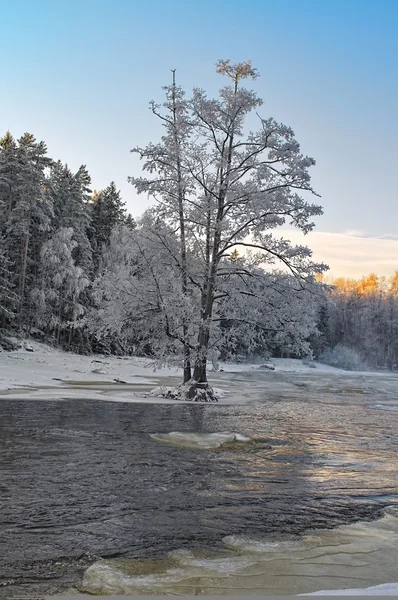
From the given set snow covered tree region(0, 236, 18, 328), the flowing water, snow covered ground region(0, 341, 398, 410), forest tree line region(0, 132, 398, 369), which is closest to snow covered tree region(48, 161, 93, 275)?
forest tree line region(0, 132, 398, 369)

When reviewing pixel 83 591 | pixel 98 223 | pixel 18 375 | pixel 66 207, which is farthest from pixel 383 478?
pixel 98 223

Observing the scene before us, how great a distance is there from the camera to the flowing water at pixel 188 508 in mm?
4148

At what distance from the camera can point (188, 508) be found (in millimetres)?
6004

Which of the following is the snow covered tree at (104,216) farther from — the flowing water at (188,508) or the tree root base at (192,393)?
the flowing water at (188,508)

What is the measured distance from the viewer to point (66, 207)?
54125mm

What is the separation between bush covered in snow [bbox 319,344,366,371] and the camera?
84125 mm

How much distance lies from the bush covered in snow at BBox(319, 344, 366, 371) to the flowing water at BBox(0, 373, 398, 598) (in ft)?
245

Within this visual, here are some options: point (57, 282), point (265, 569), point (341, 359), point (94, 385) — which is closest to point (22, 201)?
point (57, 282)

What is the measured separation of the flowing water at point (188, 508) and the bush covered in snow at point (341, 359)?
245ft

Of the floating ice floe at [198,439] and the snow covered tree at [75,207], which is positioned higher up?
the snow covered tree at [75,207]

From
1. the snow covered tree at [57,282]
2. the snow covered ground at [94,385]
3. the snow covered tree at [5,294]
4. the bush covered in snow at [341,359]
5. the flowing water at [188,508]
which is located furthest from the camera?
the bush covered in snow at [341,359]

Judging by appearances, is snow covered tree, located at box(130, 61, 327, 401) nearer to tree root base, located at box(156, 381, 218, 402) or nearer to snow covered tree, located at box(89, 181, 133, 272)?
tree root base, located at box(156, 381, 218, 402)

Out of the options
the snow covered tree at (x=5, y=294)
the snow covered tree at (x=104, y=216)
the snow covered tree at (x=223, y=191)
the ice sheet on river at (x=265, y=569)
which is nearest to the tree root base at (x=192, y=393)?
the snow covered tree at (x=223, y=191)

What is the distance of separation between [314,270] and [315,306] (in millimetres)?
1457
